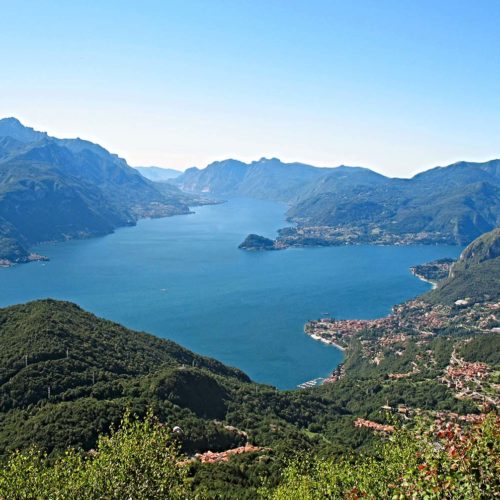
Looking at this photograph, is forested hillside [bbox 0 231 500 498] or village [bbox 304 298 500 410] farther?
village [bbox 304 298 500 410]

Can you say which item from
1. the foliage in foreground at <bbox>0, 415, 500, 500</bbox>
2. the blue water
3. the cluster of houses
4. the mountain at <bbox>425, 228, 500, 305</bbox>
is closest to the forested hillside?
the cluster of houses

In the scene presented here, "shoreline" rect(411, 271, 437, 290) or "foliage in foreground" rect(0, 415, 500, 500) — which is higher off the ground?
"foliage in foreground" rect(0, 415, 500, 500)

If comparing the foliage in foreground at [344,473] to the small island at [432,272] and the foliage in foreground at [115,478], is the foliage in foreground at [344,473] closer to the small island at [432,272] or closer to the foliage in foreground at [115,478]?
the foliage in foreground at [115,478]

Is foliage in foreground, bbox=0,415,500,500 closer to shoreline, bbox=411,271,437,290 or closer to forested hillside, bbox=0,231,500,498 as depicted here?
forested hillside, bbox=0,231,500,498

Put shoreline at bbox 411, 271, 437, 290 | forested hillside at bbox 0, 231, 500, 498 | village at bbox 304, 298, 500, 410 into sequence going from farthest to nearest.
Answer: shoreline at bbox 411, 271, 437, 290
village at bbox 304, 298, 500, 410
forested hillside at bbox 0, 231, 500, 498

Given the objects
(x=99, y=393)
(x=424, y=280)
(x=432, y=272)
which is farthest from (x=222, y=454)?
(x=432, y=272)

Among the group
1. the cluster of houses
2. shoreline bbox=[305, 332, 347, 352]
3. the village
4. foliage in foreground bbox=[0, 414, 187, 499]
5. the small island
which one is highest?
foliage in foreground bbox=[0, 414, 187, 499]

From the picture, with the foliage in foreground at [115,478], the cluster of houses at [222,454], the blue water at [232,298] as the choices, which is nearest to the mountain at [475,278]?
the blue water at [232,298]

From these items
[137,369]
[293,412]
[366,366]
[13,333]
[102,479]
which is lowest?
[366,366]

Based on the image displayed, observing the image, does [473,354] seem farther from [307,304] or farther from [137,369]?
[307,304]

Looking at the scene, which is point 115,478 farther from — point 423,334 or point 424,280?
point 424,280

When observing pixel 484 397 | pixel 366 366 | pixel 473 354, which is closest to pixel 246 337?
pixel 366 366
